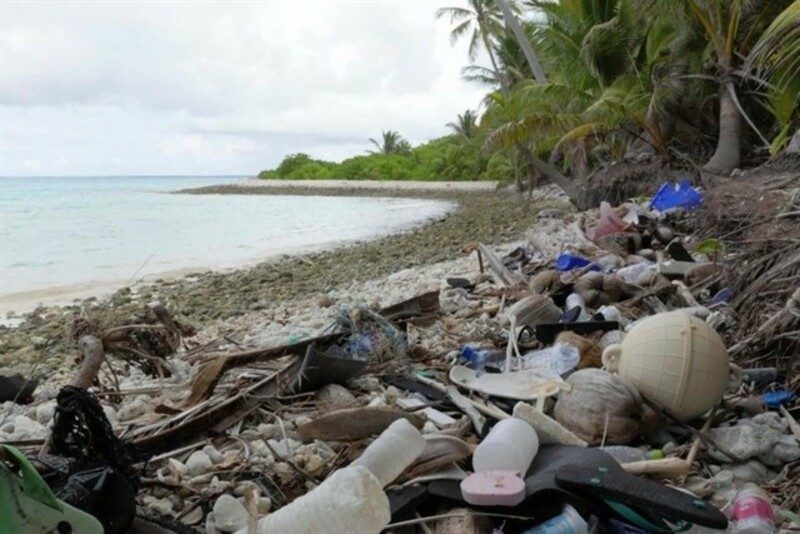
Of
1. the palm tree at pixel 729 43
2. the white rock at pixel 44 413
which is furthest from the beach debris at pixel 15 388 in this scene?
the palm tree at pixel 729 43

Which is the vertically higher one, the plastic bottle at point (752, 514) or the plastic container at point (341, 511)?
the plastic container at point (341, 511)

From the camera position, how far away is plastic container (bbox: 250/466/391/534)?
1956 millimetres

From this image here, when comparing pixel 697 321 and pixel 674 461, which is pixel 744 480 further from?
pixel 697 321

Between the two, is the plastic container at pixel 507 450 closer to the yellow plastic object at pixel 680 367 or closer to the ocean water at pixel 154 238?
the yellow plastic object at pixel 680 367

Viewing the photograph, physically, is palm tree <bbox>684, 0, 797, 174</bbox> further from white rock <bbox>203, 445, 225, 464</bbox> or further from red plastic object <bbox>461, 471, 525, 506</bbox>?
white rock <bbox>203, 445, 225, 464</bbox>

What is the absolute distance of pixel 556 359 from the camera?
3.49m

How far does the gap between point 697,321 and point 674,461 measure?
0.88 m

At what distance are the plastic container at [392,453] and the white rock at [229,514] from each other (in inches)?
16.5

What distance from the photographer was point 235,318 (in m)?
8.56

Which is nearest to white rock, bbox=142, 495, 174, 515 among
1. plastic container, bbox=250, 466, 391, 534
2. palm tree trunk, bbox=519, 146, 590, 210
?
plastic container, bbox=250, 466, 391, 534

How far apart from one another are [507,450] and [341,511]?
68 cm

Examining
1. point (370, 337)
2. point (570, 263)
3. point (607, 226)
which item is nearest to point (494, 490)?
point (370, 337)

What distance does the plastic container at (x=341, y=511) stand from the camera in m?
1.96

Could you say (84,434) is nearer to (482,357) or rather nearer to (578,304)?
(482,357)
